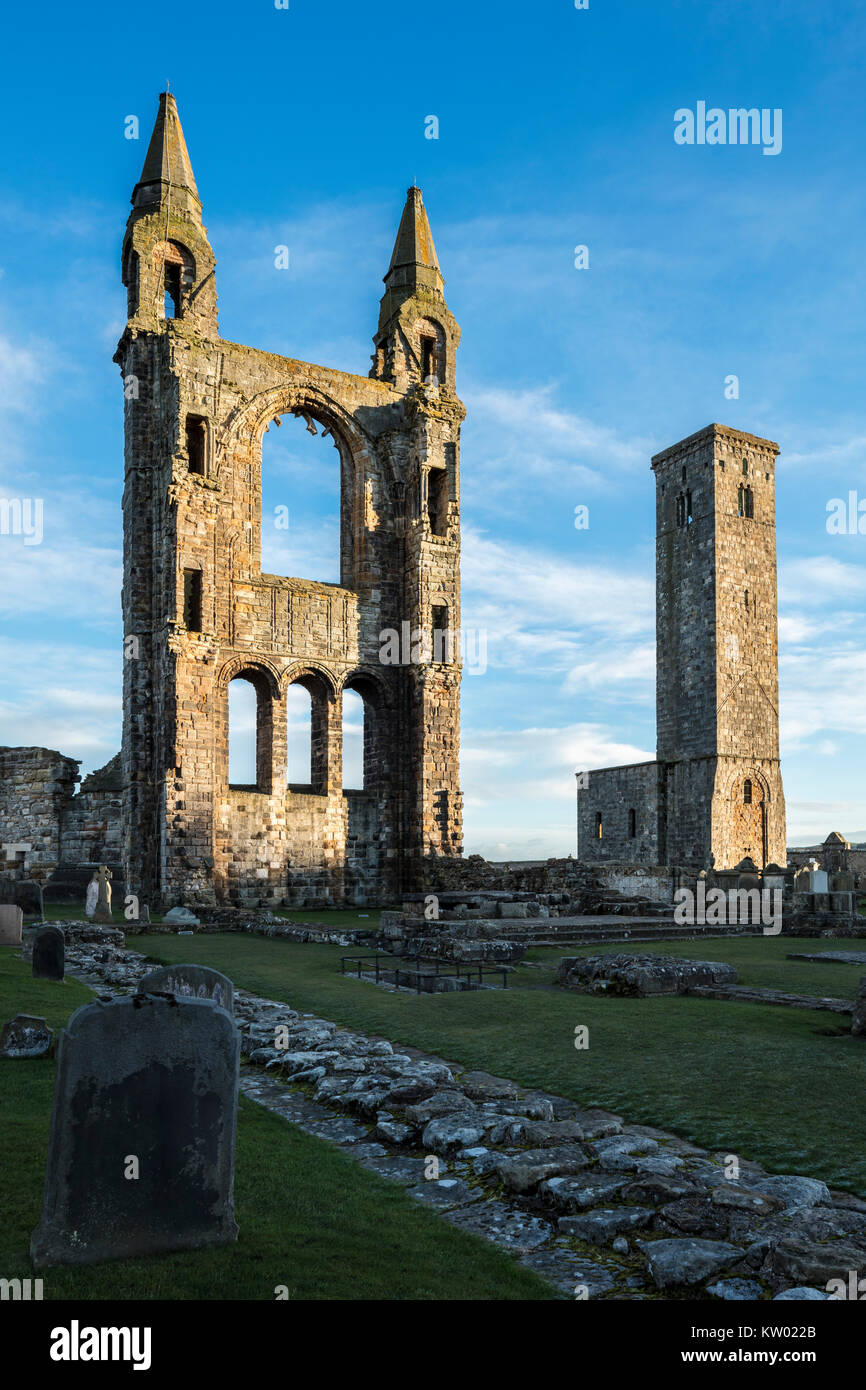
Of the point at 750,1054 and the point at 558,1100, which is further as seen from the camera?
the point at 750,1054

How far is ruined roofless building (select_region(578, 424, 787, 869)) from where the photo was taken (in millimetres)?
37719

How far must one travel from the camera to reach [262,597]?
86.0 feet

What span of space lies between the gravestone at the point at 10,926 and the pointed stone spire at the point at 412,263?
882 inches

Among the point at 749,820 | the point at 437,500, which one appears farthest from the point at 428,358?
the point at 749,820

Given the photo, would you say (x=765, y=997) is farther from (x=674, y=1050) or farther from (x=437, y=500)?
(x=437, y=500)

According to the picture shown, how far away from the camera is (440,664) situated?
89.9 feet

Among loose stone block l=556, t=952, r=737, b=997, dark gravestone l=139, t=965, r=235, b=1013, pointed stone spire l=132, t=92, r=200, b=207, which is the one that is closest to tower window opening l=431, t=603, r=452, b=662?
pointed stone spire l=132, t=92, r=200, b=207

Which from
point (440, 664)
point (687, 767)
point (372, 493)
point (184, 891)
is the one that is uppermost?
point (372, 493)

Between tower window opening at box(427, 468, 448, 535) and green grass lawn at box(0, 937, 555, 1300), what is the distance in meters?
24.1

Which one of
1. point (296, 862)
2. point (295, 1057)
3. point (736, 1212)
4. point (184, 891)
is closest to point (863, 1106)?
point (736, 1212)

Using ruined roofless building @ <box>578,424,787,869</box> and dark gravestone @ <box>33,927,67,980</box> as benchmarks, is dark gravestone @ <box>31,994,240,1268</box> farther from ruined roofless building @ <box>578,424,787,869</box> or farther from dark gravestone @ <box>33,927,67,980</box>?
ruined roofless building @ <box>578,424,787,869</box>
